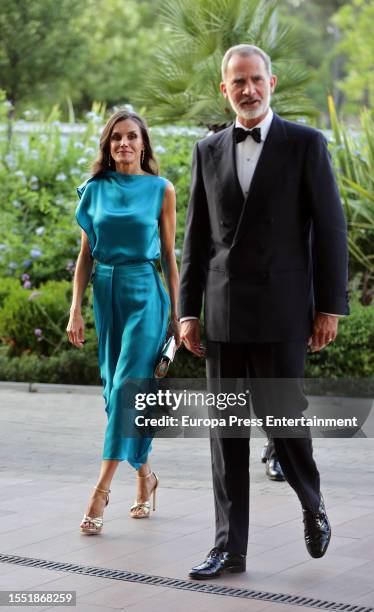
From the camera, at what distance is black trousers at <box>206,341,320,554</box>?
471cm

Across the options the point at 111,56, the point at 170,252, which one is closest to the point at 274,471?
the point at 170,252

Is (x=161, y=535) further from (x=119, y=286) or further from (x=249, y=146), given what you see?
(x=249, y=146)

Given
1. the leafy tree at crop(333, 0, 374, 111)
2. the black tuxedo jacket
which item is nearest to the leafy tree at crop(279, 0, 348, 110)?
the leafy tree at crop(333, 0, 374, 111)

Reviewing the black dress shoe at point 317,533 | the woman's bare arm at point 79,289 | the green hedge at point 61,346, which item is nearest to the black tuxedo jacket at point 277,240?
the black dress shoe at point 317,533

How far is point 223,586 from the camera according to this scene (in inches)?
184

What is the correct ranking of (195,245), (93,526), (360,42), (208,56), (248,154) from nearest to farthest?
(248,154)
(195,245)
(93,526)
(208,56)
(360,42)

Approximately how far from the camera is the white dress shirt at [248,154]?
4.71 m

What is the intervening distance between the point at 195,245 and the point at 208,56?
25.4 feet

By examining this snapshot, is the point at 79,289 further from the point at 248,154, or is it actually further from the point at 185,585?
the point at 185,585

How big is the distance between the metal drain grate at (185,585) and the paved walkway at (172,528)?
5cm

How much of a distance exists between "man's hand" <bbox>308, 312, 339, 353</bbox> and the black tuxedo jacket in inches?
1.3

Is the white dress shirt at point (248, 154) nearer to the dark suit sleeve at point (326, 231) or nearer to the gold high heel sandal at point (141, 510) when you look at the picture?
the dark suit sleeve at point (326, 231)

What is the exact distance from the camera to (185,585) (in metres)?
4.69

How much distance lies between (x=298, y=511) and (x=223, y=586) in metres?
1.48
